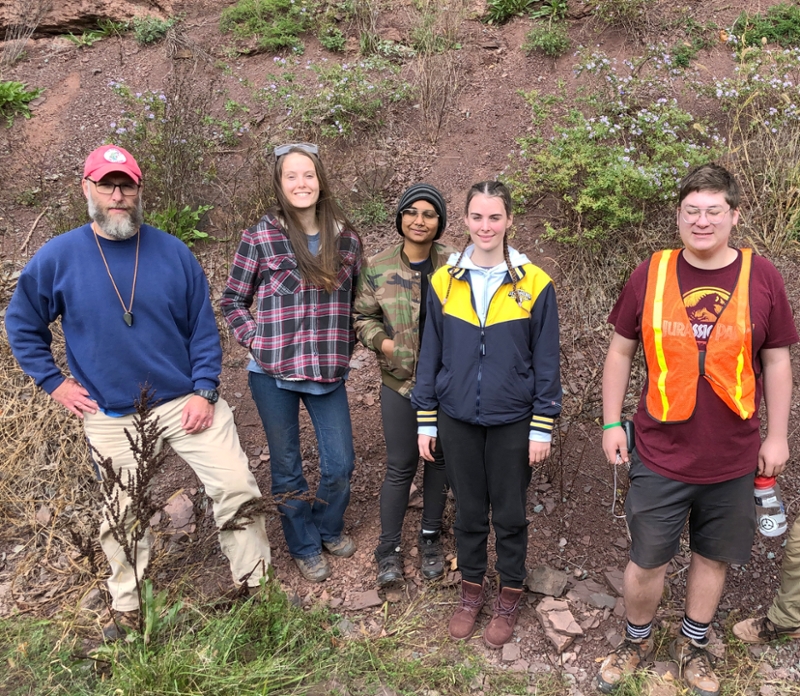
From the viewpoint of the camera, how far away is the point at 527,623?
333 cm

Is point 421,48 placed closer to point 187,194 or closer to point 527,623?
point 187,194

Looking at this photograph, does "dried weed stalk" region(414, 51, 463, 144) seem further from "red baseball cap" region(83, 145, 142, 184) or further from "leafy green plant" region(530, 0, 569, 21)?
"red baseball cap" region(83, 145, 142, 184)

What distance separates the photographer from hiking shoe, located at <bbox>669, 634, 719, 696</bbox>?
9.28 ft

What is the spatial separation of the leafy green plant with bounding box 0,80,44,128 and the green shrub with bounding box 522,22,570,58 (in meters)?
5.48

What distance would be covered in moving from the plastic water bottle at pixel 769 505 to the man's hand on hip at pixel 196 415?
2.37 meters

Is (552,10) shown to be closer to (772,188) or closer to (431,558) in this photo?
(772,188)

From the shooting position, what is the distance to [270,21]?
8125mm

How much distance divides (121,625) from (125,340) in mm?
1249

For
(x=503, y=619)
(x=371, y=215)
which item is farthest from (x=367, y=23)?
(x=503, y=619)

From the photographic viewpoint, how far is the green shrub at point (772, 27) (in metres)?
6.67

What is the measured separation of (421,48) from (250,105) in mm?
2016

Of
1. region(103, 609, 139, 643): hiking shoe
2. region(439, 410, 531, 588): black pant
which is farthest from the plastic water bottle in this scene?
region(103, 609, 139, 643): hiking shoe

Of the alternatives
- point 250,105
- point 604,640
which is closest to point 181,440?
point 604,640

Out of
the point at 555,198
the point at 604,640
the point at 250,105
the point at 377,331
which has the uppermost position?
the point at 250,105
